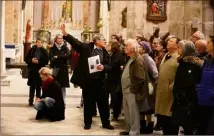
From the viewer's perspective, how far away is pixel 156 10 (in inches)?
709

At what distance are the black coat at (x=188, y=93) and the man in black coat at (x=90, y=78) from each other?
2.35 metres

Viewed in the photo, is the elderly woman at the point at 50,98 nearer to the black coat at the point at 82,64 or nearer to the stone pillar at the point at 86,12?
the black coat at the point at 82,64

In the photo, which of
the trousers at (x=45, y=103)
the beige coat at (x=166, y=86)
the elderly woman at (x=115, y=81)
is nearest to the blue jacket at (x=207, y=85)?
the beige coat at (x=166, y=86)

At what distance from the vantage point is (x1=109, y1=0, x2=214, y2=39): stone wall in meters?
16.5

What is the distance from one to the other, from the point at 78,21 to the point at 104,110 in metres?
21.2

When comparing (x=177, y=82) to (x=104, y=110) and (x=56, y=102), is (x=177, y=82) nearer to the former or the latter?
(x=104, y=110)

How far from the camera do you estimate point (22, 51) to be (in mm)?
23766

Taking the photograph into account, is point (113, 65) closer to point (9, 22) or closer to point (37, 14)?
point (9, 22)

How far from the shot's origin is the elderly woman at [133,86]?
669 cm

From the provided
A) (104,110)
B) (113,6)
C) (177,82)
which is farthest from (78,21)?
(177,82)

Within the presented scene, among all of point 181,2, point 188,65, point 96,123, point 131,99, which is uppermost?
point 181,2

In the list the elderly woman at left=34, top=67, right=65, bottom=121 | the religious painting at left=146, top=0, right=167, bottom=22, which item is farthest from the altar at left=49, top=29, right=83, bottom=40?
the elderly woman at left=34, top=67, right=65, bottom=121

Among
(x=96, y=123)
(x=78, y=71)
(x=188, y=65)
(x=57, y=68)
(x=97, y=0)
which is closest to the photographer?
(x=188, y=65)

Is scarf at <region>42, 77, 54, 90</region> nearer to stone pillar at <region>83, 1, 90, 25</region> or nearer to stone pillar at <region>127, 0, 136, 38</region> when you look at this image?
stone pillar at <region>127, 0, 136, 38</region>
